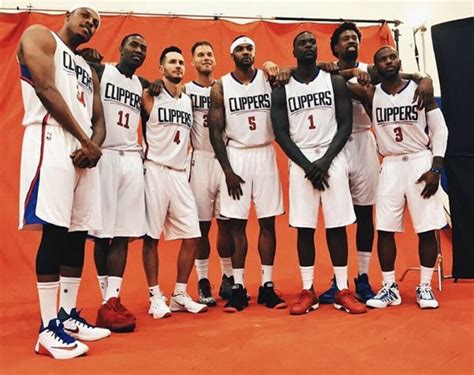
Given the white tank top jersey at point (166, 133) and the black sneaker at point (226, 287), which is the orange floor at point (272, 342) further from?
the white tank top jersey at point (166, 133)

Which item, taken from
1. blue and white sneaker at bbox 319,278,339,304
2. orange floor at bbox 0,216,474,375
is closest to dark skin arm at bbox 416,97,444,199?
orange floor at bbox 0,216,474,375

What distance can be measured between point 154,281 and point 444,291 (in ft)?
7.27

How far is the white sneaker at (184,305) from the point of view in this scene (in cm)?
328

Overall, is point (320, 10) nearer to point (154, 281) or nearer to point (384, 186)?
point (384, 186)

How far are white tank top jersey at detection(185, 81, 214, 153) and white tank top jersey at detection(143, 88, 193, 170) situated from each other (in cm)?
31

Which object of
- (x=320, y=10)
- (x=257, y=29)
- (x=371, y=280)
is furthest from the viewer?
(x=320, y=10)

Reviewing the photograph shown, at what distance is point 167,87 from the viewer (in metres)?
3.36

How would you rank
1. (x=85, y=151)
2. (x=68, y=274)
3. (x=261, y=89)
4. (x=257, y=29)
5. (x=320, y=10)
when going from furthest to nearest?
(x=320, y=10) < (x=257, y=29) < (x=261, y=89) < (x=68, y=274) < (x=85, y=151)

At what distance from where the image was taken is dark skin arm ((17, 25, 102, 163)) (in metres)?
2.28

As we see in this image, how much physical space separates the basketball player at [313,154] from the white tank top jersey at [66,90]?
1280 millimetres

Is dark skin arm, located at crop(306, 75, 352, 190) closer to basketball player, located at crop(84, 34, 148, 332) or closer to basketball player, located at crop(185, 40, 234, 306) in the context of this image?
basketball player, located at crop(185, 40, 234, 306)

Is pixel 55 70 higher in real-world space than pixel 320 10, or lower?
lower

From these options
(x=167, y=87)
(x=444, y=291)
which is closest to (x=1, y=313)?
(x=167, y=87)

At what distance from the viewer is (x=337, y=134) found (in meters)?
3.23
